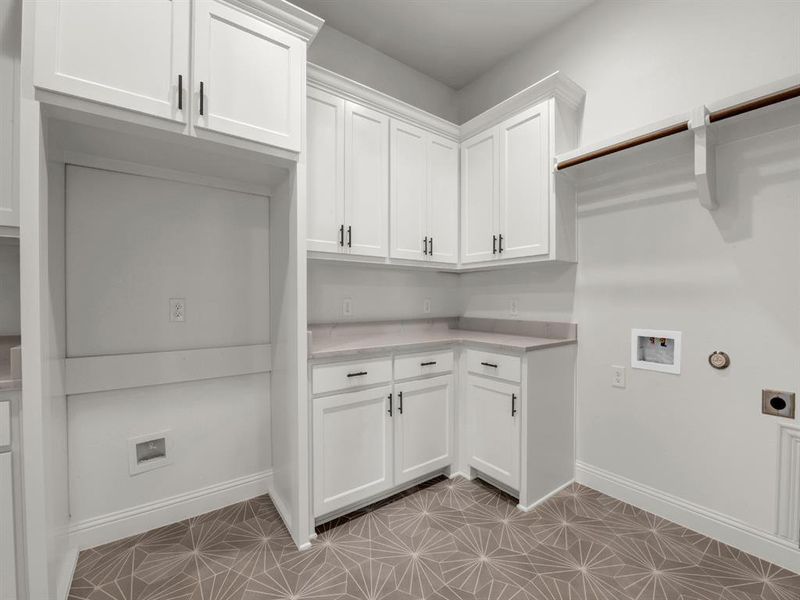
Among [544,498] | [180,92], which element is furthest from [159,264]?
[544,498]

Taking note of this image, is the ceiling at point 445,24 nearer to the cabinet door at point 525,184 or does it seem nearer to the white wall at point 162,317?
the cabinet door at point 525,184

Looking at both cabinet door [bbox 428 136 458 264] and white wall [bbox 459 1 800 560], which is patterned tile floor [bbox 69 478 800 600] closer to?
white wall [bbox 459 1 800 560]

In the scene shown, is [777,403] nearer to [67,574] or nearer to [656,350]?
[656,350]

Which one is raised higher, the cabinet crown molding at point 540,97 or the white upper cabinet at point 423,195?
the cabinet crown molding at point 540,97

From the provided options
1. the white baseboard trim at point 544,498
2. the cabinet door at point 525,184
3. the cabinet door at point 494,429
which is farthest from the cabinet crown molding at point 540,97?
the white baseboard trim at point 544,498

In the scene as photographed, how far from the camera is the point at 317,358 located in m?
1.82

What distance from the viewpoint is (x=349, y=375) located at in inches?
76.2

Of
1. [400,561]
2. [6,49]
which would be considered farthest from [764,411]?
[6,49]

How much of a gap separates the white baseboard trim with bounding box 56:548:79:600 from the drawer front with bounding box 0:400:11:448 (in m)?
0.63

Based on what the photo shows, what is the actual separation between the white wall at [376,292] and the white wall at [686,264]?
2.82 ft

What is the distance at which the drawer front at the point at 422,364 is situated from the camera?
7.02ft

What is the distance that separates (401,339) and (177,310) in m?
1.30

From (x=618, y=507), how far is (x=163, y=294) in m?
2.80

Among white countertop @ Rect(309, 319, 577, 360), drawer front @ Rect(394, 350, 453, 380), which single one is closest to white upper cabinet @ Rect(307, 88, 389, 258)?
white countertop @ Rect(309, 319, 577, 360)
